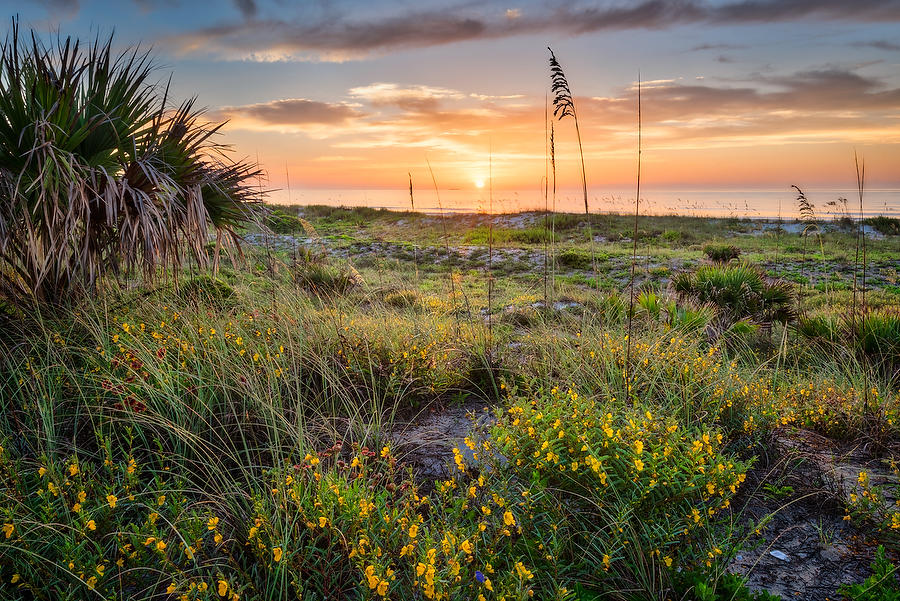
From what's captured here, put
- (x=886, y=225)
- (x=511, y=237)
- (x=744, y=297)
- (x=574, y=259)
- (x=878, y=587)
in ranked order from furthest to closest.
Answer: (x=886, y=225) → (x=511, y=237) → (x=574, y=259) → (x=744, y=297) → (x=878, y=587)

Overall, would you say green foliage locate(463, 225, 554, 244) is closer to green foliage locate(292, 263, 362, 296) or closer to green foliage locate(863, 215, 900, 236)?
green foliage locate(292, 263, 362, 296)

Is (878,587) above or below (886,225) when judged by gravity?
below

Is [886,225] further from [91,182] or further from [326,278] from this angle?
[91,182]

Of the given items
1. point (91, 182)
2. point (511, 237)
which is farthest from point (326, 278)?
point (511, 237)

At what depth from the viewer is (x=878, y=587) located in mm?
2377

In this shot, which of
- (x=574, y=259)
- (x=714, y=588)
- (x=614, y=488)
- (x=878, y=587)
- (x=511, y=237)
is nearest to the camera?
(x=714, y=588)

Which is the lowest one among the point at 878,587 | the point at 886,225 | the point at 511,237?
the point at 878,587

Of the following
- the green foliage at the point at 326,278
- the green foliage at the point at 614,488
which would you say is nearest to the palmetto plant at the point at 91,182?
the green foliage at the point at 614,488

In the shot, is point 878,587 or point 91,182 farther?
point 91,182

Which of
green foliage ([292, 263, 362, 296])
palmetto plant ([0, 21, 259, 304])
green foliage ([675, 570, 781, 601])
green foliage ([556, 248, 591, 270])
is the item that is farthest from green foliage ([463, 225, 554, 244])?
green foliage ([675, 570, 781, 601])

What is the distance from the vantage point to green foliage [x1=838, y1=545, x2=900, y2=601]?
227 centimetres

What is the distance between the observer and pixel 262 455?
11.1 feet

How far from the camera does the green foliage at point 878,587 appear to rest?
2268 mm

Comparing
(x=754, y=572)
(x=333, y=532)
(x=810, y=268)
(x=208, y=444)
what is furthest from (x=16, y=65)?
(x=810, y=268)
